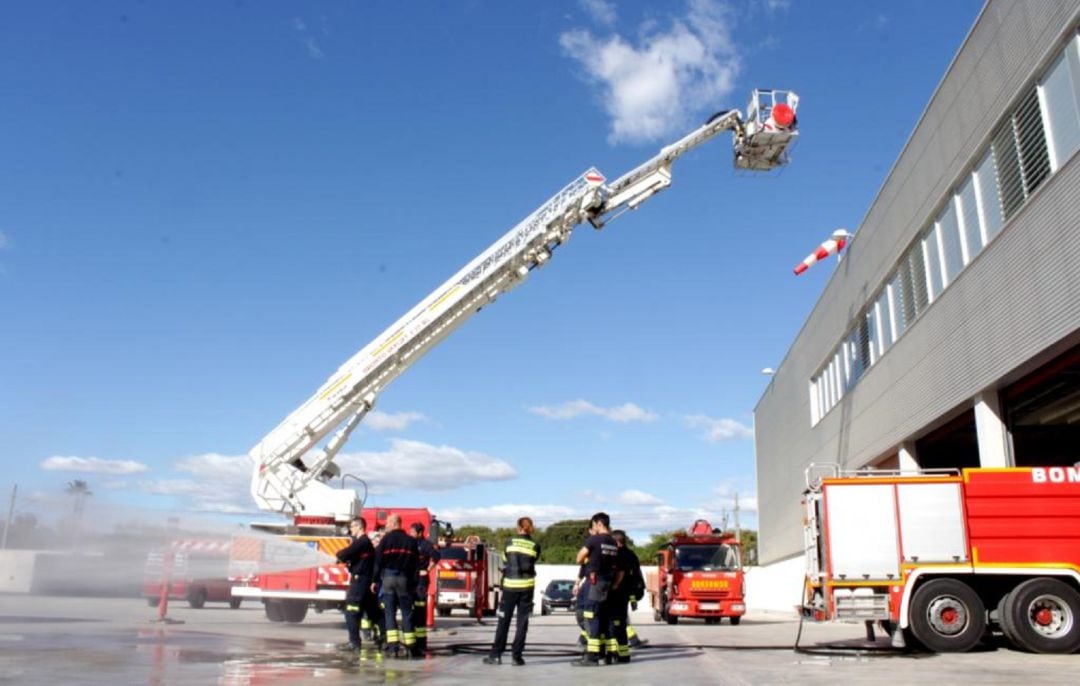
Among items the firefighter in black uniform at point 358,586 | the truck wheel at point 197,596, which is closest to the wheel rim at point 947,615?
the firefighter in black uniform at point 358,586

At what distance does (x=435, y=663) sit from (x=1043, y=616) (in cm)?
748

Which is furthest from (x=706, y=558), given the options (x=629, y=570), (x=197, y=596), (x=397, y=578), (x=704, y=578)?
(x=197, y=596)

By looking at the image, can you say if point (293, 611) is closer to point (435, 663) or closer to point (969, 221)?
point (435, 663)

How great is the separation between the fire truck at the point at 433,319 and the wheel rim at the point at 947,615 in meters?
10.6

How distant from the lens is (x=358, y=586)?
11.1 meters

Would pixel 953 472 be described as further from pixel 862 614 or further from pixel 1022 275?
pixel 1022 275

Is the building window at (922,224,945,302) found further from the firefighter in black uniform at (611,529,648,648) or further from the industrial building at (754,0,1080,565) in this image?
the firefighter in black uniform at (611,529,648,648)

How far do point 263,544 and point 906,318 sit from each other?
15.2 metres

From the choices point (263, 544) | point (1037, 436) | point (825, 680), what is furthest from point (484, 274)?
point (1037, 436)

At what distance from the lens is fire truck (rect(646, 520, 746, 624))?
21531 mm

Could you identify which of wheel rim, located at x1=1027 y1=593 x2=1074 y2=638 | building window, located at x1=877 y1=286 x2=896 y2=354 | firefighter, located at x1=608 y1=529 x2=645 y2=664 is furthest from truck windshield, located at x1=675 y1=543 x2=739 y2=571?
firefighter, located at x1=608 y1=529 x2=645 y2=664

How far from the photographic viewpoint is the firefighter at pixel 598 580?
31.3ft

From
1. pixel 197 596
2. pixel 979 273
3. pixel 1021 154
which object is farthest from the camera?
pixel 197 596

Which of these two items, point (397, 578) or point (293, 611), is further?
point (293, 611)
